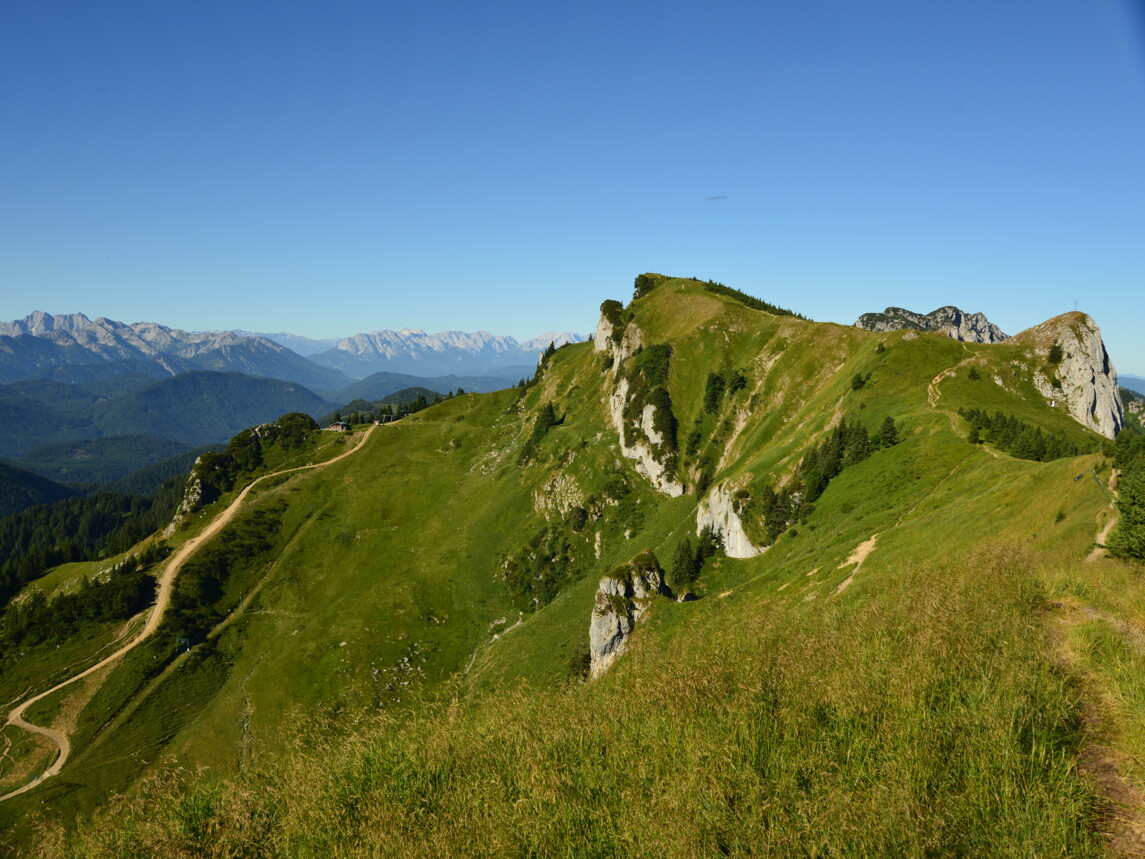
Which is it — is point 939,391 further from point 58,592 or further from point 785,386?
point 58,592

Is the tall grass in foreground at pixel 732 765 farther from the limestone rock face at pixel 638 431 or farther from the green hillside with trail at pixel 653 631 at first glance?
the limestone rock face at pixel 638 431

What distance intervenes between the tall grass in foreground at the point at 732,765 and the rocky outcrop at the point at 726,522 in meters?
67.5

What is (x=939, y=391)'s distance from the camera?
88.8 metres

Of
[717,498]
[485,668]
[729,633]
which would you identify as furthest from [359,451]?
[729,633]

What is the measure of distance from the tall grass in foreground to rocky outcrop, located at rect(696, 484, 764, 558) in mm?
67530

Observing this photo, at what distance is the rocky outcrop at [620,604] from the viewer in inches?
2702

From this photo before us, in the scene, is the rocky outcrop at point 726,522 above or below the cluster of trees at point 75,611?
above

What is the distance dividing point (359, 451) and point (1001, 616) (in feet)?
569

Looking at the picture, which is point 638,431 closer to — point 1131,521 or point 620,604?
point 620,604

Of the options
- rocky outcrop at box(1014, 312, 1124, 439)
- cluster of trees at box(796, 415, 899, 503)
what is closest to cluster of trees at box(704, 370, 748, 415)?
cluster of trees at box(796, 415, 899, 503)

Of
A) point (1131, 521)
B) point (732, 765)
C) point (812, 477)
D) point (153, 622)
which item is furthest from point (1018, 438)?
point (153, 622)

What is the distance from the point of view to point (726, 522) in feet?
296

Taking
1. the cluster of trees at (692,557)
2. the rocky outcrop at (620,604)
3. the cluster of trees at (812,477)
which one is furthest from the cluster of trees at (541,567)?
the cluster of trees at (812,477)

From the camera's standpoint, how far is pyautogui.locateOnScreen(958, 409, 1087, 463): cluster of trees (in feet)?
212
